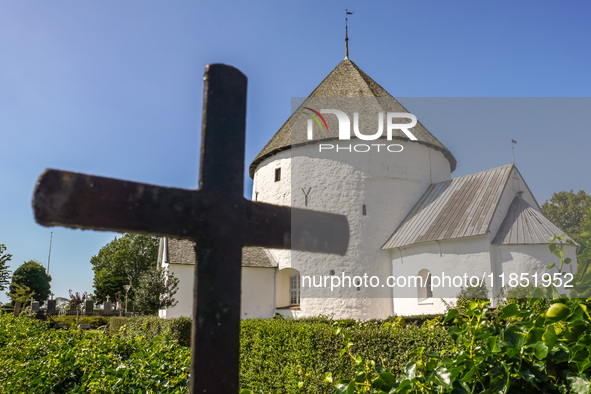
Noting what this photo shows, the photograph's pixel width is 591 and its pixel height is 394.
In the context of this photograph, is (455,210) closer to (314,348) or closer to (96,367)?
(314,348)

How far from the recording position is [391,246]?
58.7 feet

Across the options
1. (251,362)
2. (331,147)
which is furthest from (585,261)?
Answer: (331,147)

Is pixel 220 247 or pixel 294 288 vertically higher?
pixel 294 288

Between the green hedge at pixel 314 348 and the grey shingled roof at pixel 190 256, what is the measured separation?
11716 mm

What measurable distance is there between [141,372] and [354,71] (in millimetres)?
20621

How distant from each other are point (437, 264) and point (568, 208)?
3255cm

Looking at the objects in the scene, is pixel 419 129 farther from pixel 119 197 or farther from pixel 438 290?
pixel 119 197

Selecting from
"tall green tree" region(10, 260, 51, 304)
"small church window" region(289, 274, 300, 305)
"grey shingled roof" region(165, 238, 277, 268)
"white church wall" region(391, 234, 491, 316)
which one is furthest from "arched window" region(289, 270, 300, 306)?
"tall green tree" region(10, 260, 51, 304)

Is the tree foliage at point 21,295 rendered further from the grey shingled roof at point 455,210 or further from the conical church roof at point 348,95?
the grey shingled roof at point 455,210

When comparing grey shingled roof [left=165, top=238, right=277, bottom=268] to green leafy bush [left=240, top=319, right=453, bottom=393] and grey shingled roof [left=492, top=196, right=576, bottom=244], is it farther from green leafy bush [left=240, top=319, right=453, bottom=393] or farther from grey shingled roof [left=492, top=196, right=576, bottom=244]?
green leafy bush [left=240, top=319, right=453, bottom=393]

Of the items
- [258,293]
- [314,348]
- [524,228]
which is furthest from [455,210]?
[314,348]

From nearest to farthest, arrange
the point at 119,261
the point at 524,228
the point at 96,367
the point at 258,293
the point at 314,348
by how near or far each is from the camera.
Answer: the point at 96,367, the point at 314,348, the point at 524,228, the point at 258,293, the point at 119,261

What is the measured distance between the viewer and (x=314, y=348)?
6.05 metres

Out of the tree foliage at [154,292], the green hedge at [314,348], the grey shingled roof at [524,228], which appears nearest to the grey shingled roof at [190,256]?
the tree foliage at [154,292]
